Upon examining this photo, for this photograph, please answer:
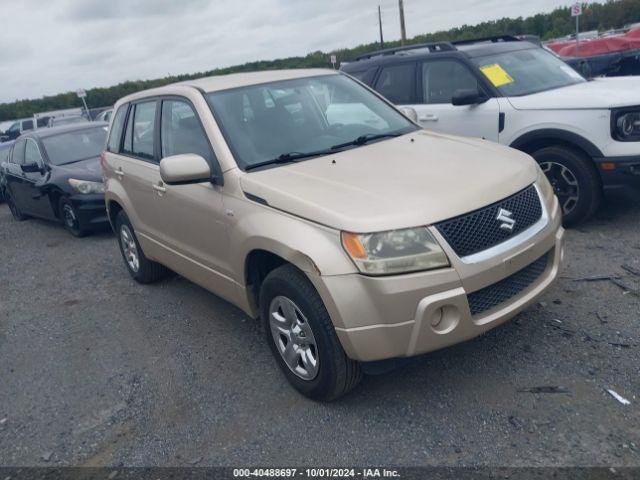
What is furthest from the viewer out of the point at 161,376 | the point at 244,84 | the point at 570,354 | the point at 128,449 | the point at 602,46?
the point at 602,46

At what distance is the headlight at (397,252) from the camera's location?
2841 mm

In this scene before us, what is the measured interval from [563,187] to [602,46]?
36.5 feet

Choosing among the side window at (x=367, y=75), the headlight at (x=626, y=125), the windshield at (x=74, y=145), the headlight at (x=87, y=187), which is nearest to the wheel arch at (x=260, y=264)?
the headlight at (x=626, y=125)

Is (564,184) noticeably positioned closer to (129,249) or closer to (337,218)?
(337,218)

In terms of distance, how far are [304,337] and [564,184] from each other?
141 inches

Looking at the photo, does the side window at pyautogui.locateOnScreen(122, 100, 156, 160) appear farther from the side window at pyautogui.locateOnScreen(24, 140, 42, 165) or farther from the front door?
the side window at pyautogui.locateOnScreen(24, 140, 42, 165)

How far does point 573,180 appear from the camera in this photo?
556 cm

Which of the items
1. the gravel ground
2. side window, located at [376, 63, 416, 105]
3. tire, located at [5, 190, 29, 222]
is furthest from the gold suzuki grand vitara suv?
tire, located at [5, 190, 29, 222]

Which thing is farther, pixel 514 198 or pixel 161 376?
pixel 161 376

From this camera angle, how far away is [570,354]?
356cm

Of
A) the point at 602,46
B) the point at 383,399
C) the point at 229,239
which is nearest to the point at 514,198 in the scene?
the point at 383,399

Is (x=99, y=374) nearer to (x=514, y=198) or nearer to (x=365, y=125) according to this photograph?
(x=365, y=125)

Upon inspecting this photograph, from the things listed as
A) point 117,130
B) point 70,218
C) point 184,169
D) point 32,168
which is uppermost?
point 117,130

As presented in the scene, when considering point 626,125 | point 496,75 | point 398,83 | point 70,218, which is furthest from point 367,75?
point 70,218
